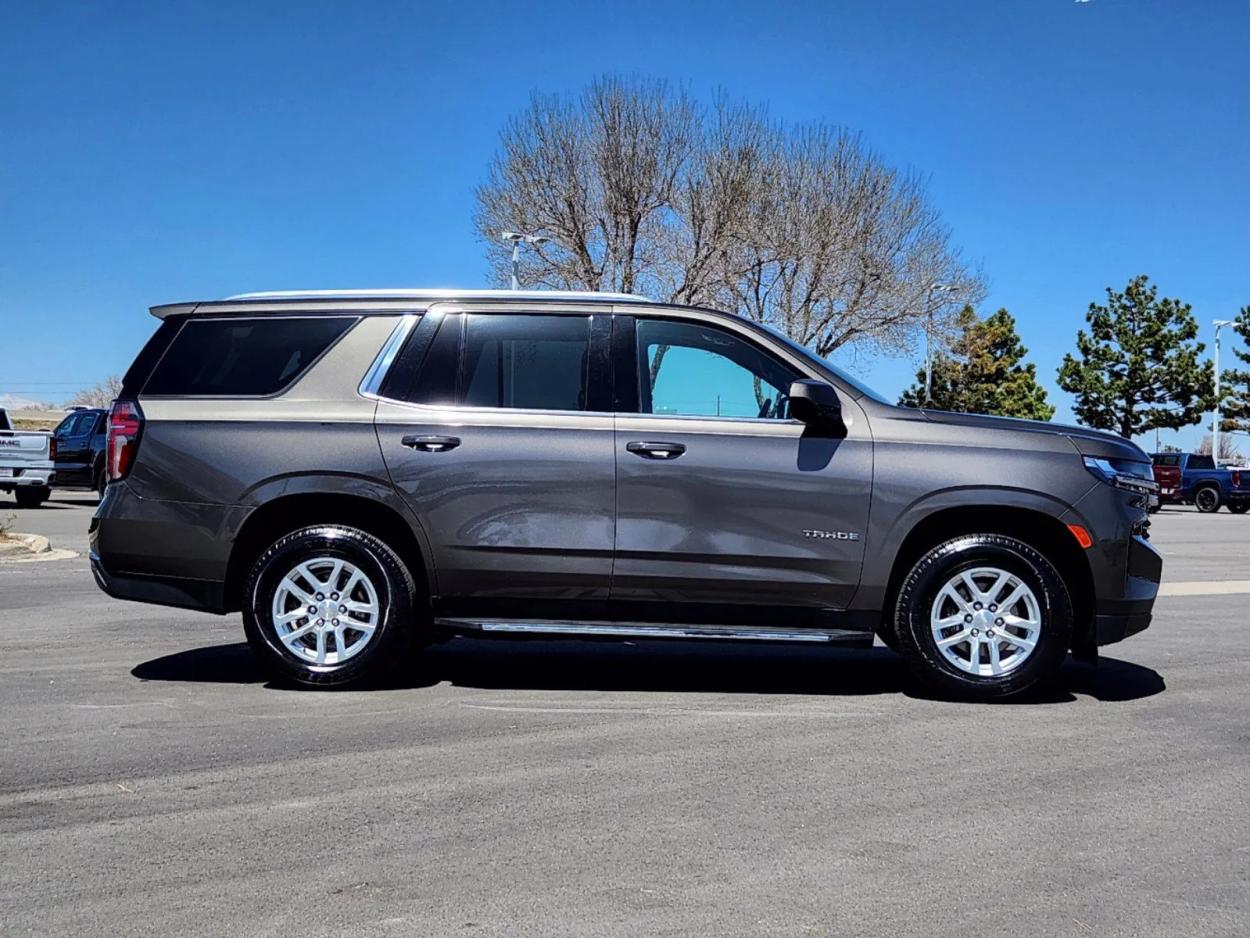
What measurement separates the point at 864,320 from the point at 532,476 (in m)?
34.0

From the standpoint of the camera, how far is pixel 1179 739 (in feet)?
17.2

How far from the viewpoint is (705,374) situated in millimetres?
6133

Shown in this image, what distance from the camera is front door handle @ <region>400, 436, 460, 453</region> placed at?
594 cm

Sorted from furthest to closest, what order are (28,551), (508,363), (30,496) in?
1. (30,496)
2. (28,551)
3. (508,363)

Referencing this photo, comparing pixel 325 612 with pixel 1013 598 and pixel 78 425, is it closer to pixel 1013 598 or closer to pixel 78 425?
pixel 1013 598

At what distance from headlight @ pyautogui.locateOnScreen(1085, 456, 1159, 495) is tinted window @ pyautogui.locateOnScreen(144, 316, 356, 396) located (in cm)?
375

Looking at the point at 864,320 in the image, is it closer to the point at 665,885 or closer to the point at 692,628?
the point at 692,628

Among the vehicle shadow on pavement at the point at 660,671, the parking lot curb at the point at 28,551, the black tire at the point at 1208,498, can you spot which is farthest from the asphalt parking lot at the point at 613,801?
the black tire at the point at 1208,498

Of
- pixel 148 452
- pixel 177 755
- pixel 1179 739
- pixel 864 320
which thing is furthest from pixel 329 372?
pixel 864 320

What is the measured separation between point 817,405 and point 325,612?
2582 mm

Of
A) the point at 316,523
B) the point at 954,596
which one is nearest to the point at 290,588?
the point at 316,523

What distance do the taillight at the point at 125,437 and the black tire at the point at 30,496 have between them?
18645 mm

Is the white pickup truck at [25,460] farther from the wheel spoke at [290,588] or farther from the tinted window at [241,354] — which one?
the wheel spoke at [290,588]

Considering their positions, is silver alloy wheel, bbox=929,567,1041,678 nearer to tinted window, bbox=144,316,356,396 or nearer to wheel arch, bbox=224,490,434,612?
wheel arch, bbox=224,490,434,612
